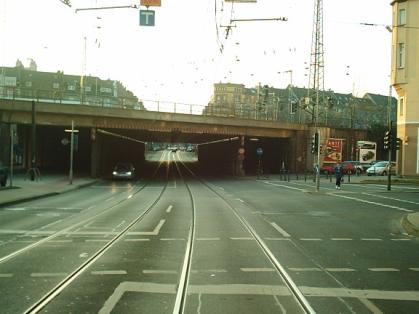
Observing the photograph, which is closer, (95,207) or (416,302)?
(416,302)

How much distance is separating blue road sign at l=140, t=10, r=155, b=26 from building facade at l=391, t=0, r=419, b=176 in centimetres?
3634

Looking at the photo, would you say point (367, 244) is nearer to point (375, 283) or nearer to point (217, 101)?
point (375, 283)

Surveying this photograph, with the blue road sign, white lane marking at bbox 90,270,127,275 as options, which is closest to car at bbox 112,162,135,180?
the blue road sign

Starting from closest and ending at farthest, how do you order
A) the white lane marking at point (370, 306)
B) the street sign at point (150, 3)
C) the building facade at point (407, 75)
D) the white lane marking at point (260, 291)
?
the white lane marking at point (370, 306) < the white lane marking at point (260, 291) < the street sign at point (150, 3) < the building facade at point (407, 75)

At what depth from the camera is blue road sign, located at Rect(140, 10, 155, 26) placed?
50.8ft

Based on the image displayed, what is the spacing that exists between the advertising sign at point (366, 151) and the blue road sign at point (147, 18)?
50381mm

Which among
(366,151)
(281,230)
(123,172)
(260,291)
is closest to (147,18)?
(281,230)

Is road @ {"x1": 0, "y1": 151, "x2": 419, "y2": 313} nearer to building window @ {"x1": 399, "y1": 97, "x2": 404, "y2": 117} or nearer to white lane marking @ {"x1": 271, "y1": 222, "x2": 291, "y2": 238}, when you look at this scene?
white lane marking @ {"x1": 271, "y1": 222, "x2": 291, "y2": 238}

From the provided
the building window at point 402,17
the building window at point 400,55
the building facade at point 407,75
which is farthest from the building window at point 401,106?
the building window at point 402,17

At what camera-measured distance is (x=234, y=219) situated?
16.9 meters

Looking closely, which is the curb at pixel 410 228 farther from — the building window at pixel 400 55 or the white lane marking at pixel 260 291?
the building window at pixel 400 55

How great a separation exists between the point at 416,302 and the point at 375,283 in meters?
1.08

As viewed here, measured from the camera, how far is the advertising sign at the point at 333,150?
56031mm

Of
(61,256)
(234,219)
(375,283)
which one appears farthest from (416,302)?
(234,219)
